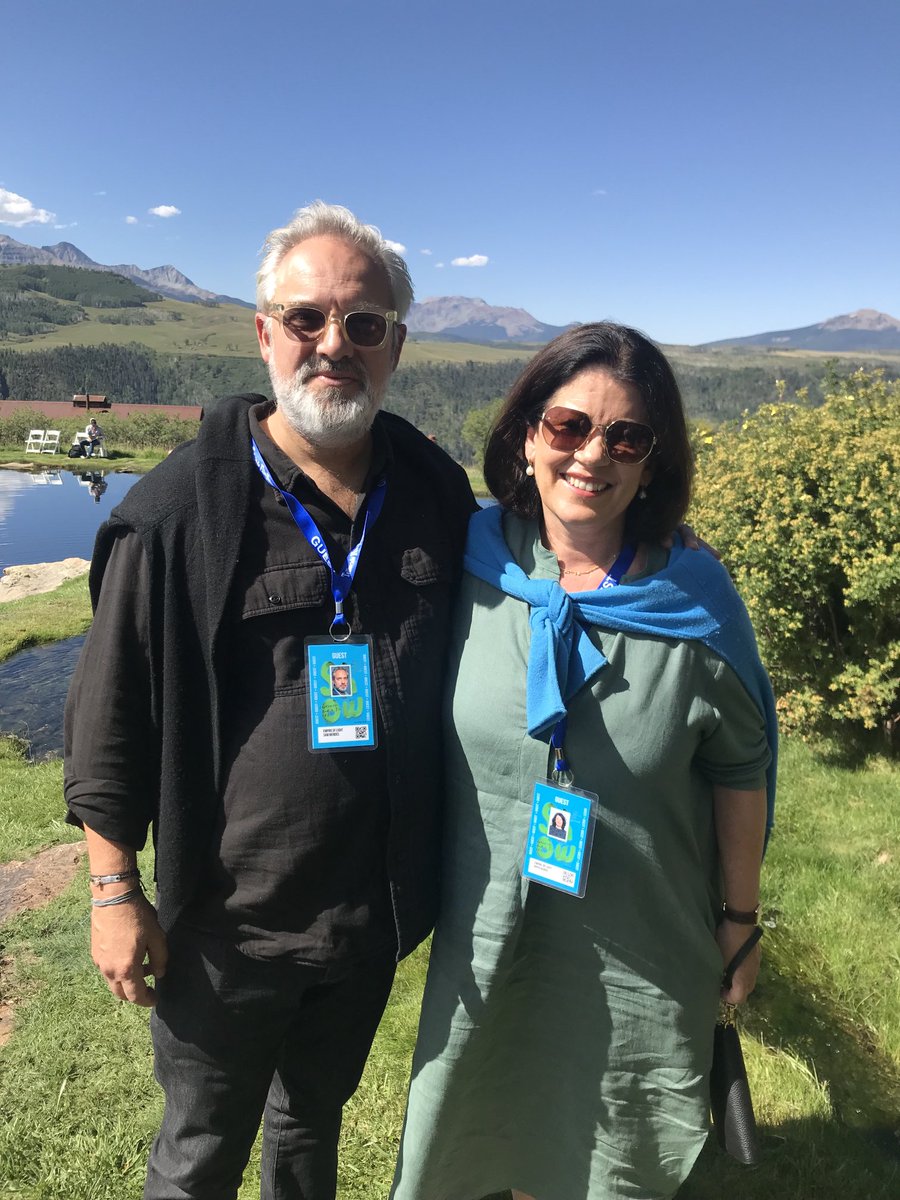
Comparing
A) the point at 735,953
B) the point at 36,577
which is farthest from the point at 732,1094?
the point at 36,577

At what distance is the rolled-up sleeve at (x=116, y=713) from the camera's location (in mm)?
1674

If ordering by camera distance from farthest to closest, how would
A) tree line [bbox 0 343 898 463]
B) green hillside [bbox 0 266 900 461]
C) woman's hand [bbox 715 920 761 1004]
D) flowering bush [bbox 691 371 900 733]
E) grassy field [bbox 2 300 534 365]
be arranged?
grassy field [bbox 2 300 534 365] → green hillside [bbox 0 266 900 461] → tree line [bbox 0 343 898 463] → flowering bush [bbox 691 371 900 733] → woman's hand [bbox 715 920 761 1004]

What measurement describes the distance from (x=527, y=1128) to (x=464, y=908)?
2.52 ft

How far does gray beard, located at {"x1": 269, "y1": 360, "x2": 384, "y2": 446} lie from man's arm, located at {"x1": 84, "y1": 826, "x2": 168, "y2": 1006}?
1061 millimetres

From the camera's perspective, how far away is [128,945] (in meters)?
1.81

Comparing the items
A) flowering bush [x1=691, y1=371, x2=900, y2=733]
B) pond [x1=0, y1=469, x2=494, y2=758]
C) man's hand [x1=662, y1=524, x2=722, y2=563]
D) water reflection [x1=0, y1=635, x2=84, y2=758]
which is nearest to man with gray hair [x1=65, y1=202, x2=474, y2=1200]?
man's hand [x1=662, y1=524, x2=722, y2=563]

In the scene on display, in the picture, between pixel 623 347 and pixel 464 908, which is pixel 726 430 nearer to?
pixel 623 347

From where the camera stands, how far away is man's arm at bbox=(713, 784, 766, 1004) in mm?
1896

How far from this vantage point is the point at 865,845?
4.57m

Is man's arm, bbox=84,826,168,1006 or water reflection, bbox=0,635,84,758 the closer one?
man's arm, bbox=84,826,168,1006

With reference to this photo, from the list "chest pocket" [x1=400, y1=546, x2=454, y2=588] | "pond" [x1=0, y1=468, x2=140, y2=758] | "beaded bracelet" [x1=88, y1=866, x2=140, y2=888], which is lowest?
"pond" [x1=0, y1=468, x2=140, y2=758]

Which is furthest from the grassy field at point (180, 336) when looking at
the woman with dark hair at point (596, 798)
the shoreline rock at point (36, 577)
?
the woman with dark hair at point (596, 798)

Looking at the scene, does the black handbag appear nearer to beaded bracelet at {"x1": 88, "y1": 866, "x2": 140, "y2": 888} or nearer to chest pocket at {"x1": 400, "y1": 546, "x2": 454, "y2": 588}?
chest pocket at {"x1": 400, "y1": 546, "x2": 454, "y2": 588}

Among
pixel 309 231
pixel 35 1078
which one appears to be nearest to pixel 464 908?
pixel 309 231
